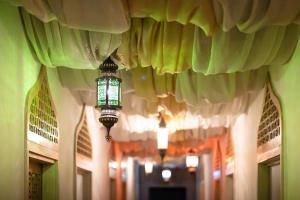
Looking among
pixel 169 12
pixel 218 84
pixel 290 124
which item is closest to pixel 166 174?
pixel 218 84

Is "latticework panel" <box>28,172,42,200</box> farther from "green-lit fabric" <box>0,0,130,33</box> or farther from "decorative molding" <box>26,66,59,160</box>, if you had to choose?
"green-lit fabric" <box>0,0,130,33</box>

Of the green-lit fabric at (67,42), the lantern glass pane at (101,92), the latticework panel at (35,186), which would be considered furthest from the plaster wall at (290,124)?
the latticework panel at (35,186)

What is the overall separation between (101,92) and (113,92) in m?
0.12

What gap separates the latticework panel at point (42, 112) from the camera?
475 centimetres

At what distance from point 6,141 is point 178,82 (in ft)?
7.94

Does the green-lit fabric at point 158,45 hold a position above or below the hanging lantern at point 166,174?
above

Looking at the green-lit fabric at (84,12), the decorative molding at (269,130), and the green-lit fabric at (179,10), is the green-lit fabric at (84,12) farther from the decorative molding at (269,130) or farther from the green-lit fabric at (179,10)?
the decorative molding at (269,130)

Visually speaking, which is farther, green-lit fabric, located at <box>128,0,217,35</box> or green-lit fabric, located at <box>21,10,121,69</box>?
green-lit fabric, located at <box>21,10,121,69</box>

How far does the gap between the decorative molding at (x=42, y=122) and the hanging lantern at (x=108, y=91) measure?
1.94 feet

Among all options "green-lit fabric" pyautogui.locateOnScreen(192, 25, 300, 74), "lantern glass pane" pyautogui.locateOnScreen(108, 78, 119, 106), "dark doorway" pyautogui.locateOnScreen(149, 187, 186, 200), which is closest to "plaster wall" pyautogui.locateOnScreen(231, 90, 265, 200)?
"green-lit fabric" pyautogui.locateOnScreen(192, 25, 300, 74)

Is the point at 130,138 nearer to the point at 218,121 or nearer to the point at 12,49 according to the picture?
the point at 218,121

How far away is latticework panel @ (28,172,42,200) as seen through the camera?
521cm

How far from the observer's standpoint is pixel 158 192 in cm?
2378

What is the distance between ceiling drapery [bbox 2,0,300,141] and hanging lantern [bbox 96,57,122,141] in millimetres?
127
